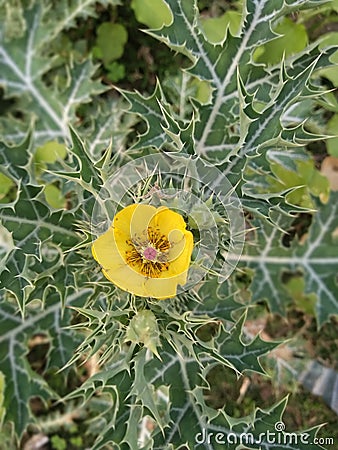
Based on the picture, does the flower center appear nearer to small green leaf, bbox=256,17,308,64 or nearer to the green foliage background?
the green foliage background

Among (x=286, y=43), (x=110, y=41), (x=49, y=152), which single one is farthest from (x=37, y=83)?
(x=286, y=43)

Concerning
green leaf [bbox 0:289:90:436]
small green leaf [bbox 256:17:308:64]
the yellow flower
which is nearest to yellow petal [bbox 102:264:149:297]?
the yellow flower

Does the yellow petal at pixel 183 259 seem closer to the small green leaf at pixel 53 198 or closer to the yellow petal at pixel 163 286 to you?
the yellow petal at pixel 163 286

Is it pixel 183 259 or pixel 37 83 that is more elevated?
pixel 37 83

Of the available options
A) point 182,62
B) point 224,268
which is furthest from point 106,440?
point 182,62

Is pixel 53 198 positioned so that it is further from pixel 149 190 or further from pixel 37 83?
pixel 149 190
